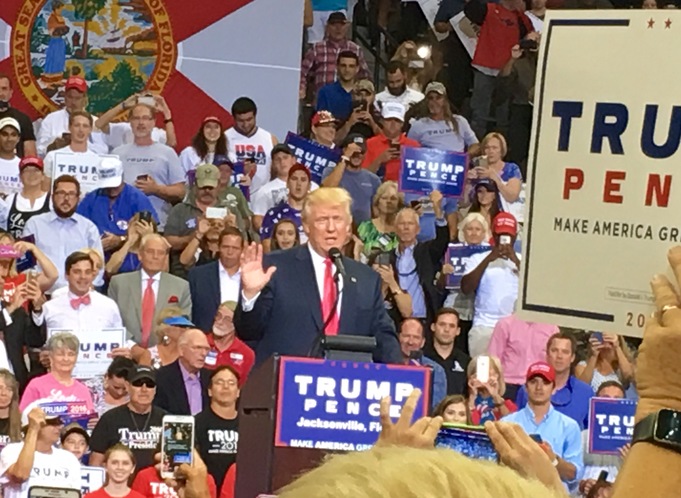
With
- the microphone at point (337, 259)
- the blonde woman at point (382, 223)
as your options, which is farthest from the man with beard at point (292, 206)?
the microphone at point (337, 259)

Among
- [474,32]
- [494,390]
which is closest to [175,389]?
[494,390]

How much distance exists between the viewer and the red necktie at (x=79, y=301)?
877 centimetres

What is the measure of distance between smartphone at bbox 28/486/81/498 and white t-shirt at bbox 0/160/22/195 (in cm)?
497

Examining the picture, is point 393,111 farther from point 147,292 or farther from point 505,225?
point 147,292

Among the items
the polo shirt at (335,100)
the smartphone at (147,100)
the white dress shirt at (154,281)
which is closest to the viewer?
the white dress shirt at (154,281)

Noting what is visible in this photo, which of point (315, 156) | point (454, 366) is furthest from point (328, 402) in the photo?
point (315, 156)

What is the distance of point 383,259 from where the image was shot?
10273 mm

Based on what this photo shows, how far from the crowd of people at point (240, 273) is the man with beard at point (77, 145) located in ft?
0.06

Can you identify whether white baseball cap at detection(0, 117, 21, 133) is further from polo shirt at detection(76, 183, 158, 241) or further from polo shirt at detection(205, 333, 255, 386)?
polo shirt at detection(205, 333, 255, 386)

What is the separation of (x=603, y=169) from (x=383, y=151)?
9.58 meters

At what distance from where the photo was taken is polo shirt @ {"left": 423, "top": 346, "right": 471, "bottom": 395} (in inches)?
372

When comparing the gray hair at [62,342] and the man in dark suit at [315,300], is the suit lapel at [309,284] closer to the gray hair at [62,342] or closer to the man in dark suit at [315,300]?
the man in dark suit at [315,300]

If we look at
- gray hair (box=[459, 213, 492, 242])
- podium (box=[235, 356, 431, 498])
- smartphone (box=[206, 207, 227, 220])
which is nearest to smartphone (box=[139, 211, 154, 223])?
smartphone (box=[206, 207, 227, 220])

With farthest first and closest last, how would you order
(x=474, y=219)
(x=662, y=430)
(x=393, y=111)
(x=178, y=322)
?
(x=393, y=111) < (x=474, y=219) < (x=178, y=322) < (x=662, y=430)
